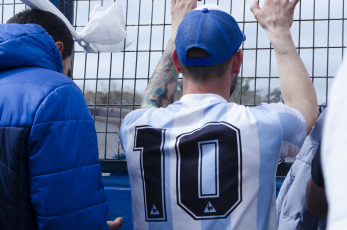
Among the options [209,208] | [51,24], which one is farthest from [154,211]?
[51,24]

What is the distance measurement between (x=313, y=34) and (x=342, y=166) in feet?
9.10

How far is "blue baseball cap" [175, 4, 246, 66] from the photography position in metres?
1.70

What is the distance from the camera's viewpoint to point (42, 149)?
1626 mm

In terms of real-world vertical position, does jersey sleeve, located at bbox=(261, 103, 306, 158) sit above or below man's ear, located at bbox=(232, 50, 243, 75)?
below

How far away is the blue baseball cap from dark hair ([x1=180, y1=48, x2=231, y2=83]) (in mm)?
15

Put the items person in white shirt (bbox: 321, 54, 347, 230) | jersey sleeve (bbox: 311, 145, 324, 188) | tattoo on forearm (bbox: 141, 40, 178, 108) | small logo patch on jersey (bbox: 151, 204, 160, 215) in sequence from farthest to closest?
1. tattoo on forearm (bbox: 141, 40, 178, 108)
2. small logo patch on jersey (bbox: 151, 204, 160, 215)
3. jersey sleeve (bbox: 311, 145, 324, 188)
4. person in white shirt (bbox: 321, 54, 347, 230)

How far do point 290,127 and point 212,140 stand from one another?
0.28 meters

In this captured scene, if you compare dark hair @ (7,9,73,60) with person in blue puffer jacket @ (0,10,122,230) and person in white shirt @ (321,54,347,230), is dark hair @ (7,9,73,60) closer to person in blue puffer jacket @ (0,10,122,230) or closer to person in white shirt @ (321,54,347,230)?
person in blue puffer jacket @ (0,10,122,230)

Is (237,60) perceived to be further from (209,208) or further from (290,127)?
(209,208)

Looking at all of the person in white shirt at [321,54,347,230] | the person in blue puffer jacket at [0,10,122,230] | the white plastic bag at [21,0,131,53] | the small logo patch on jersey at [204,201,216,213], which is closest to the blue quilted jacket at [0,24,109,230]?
the person in blue puffer jacket at [0,10,122,230]

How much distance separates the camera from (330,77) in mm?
3102

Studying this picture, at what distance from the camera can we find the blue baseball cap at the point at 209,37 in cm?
170

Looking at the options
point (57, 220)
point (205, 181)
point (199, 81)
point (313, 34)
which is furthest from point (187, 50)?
point (313, 34)

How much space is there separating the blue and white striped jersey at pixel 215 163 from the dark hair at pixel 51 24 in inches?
30.6
